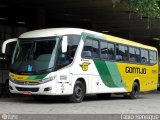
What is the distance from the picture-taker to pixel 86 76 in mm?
18938

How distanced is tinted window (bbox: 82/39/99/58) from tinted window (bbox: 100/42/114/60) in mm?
595

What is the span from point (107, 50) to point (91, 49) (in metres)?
1.81

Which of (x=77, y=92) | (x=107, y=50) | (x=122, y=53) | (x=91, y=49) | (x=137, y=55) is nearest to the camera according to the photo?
(x=77, y=92)

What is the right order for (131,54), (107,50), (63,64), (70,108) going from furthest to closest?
1. (131,54)
2. (107,50)
3. (63,64)
4. (70,108)

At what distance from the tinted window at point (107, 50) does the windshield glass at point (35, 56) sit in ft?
11.4

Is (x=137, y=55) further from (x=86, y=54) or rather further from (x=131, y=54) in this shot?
(x=86, y=54)

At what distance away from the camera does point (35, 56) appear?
17.7 meters

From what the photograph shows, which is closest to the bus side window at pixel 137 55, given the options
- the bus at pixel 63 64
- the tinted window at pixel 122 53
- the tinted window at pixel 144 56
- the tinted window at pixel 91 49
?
the tinted window at pixel 144 56

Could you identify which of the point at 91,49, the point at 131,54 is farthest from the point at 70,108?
the point at 131,54

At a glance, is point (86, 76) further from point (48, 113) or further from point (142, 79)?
A: point (142, 79)

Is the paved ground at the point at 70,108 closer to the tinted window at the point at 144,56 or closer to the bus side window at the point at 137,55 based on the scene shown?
the bus side window at the point at 137,55

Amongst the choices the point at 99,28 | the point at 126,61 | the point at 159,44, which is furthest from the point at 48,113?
the point at 159,44

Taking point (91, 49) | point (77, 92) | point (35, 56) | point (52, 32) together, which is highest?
point (52, 32)

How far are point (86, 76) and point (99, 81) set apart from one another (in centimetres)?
125
